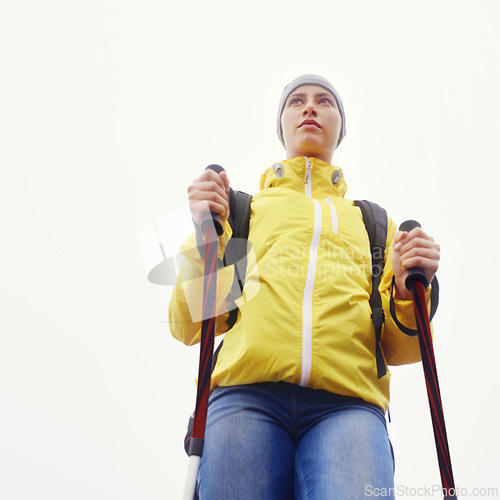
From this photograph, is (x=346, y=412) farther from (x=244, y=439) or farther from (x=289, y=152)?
(x=289, y=152)

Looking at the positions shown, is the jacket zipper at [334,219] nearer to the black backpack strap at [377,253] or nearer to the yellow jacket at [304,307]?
the yellow jacket at [304,307]

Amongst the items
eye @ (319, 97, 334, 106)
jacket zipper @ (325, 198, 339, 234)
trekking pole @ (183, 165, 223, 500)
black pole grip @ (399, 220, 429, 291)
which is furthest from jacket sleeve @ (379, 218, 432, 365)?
eye @ (319, 97, 334, 106)

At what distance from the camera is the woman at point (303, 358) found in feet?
4.80

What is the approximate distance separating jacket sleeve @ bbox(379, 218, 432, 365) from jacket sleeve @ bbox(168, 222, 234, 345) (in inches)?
23.9

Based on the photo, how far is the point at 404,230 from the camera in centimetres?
187

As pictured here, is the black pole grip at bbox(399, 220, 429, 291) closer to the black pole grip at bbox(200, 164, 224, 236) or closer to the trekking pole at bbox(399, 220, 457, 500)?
the trekking pole at bbox(399, 220, 457, 500)

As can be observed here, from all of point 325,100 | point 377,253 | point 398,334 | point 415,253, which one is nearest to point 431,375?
point 398,334

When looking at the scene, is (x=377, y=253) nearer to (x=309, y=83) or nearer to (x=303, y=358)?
(x=303, y=358)

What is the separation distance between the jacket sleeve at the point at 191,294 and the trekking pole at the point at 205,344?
0.12 meters

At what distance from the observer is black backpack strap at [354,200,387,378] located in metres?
1.76

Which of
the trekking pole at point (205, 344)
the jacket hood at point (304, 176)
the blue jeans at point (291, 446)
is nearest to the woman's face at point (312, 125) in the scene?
the jacket hood at point (304, 176)

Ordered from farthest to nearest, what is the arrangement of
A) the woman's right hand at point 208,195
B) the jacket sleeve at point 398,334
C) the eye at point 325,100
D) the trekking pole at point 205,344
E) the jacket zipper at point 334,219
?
the eye at point 325,100 → the jacket zipper at point 334,219 → the jacket sleeve at point 398,334 → the woman's right hand at point 208,195 → the trekking pole at point 205,344

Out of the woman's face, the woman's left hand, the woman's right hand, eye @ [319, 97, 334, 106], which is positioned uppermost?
eye @ [319, 97, 334, 106]

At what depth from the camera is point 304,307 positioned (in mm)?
1703
